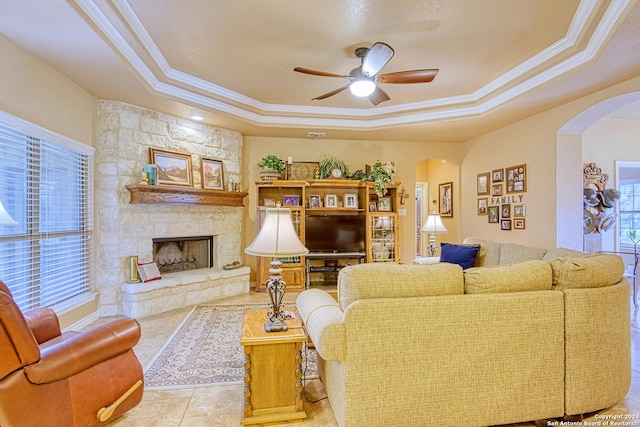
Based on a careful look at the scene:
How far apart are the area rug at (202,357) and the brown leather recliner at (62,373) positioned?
50cm

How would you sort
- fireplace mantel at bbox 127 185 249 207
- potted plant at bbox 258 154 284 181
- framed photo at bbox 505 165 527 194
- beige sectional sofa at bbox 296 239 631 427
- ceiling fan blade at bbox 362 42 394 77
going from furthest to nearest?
potted plant at bbox 258 154 284 181 < framed photo at bbox 505 165 527 194 < fireplace mantel at bbox 127 185 249 207 < ceiling fan blade at bbox 362 42 394 77 < beige sectional sofa at bbox 296 239 631 427

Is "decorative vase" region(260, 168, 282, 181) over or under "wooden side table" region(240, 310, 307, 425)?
over

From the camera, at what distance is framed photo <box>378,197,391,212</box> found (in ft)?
19.6

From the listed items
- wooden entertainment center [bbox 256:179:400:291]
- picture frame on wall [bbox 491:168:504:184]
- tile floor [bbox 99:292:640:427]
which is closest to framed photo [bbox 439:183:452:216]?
picture frame on wall [bbox 491:168:504:184]

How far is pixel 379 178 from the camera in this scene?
5.66 meters

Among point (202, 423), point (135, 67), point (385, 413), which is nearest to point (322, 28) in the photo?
point (135, 67)

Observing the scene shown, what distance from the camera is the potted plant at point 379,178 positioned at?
5.63 metres

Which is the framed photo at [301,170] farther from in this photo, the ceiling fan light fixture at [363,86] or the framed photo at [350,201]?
the ceiling fan light fixture at [363,86]

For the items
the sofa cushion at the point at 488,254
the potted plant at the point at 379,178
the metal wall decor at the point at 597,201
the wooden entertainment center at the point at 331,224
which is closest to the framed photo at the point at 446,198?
the wooden entertainment center at the point at 331,224

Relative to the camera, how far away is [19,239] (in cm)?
280

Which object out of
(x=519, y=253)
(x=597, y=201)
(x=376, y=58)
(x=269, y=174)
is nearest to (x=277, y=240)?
(x=376, y=58)

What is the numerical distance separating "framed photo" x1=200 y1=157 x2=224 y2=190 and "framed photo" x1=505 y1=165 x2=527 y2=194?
4.40 meters

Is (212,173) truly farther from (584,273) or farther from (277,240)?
(584,273)

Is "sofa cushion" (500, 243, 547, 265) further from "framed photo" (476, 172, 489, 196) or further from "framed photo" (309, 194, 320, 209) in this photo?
"framed photo" (309, 194, 320, 209)
